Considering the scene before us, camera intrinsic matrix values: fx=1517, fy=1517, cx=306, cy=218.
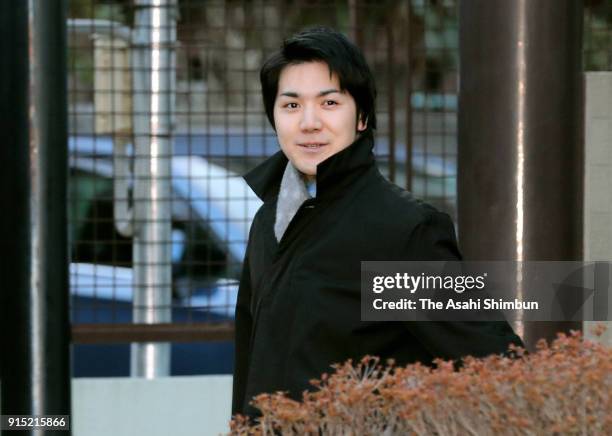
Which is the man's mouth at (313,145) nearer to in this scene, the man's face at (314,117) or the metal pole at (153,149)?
the man's face at (314,117)

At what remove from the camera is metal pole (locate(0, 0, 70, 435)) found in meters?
4.56

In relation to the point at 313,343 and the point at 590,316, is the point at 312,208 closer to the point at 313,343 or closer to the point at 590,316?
the point at 313,343

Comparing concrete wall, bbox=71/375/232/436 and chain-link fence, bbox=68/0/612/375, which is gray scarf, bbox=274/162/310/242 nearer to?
chain-link fence, bbox=68/0/612/375

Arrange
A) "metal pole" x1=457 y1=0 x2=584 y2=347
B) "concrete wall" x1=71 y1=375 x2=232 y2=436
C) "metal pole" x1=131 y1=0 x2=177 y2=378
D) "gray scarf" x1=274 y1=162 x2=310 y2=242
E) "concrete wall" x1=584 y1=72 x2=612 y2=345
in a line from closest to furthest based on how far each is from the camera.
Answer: "gray scarf" x1=274 y1=162 x2=310 y2=242 < "metal pole" x1=457 y1=0 x2=584 y2=347 < "concrete wall" x1=584 y1=72 x2=612 y2=345 < "concrete wall" x1=71 y1=375 x2=232 y2=436 < "metal pole" x1=131 y1=0 x2=177 y2=378

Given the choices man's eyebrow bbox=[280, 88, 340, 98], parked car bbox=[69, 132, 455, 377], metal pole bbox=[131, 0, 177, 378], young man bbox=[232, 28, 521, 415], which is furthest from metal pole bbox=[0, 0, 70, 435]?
metal pole bbox=[131, 0, 177, 378]

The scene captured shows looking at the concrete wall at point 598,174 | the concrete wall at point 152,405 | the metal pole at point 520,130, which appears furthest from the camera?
the concrete wall at point 152,405

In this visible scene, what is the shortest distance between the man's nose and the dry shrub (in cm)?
83

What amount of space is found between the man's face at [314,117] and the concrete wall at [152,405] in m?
2.99

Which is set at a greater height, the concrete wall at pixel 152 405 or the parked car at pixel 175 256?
the parked car at pixel 175 256

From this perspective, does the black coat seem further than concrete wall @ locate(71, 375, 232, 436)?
No

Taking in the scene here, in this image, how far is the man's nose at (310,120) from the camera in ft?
11.8

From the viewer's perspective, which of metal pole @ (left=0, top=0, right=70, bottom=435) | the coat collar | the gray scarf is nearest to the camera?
the coat collar

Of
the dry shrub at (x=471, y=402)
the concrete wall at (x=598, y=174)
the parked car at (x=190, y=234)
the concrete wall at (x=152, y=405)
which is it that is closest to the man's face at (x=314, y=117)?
the dry shrub at (x=471, y=402)

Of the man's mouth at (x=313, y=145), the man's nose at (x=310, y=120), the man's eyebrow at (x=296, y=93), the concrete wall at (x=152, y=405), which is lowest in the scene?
the concrete wall at (x=152, y=405)
